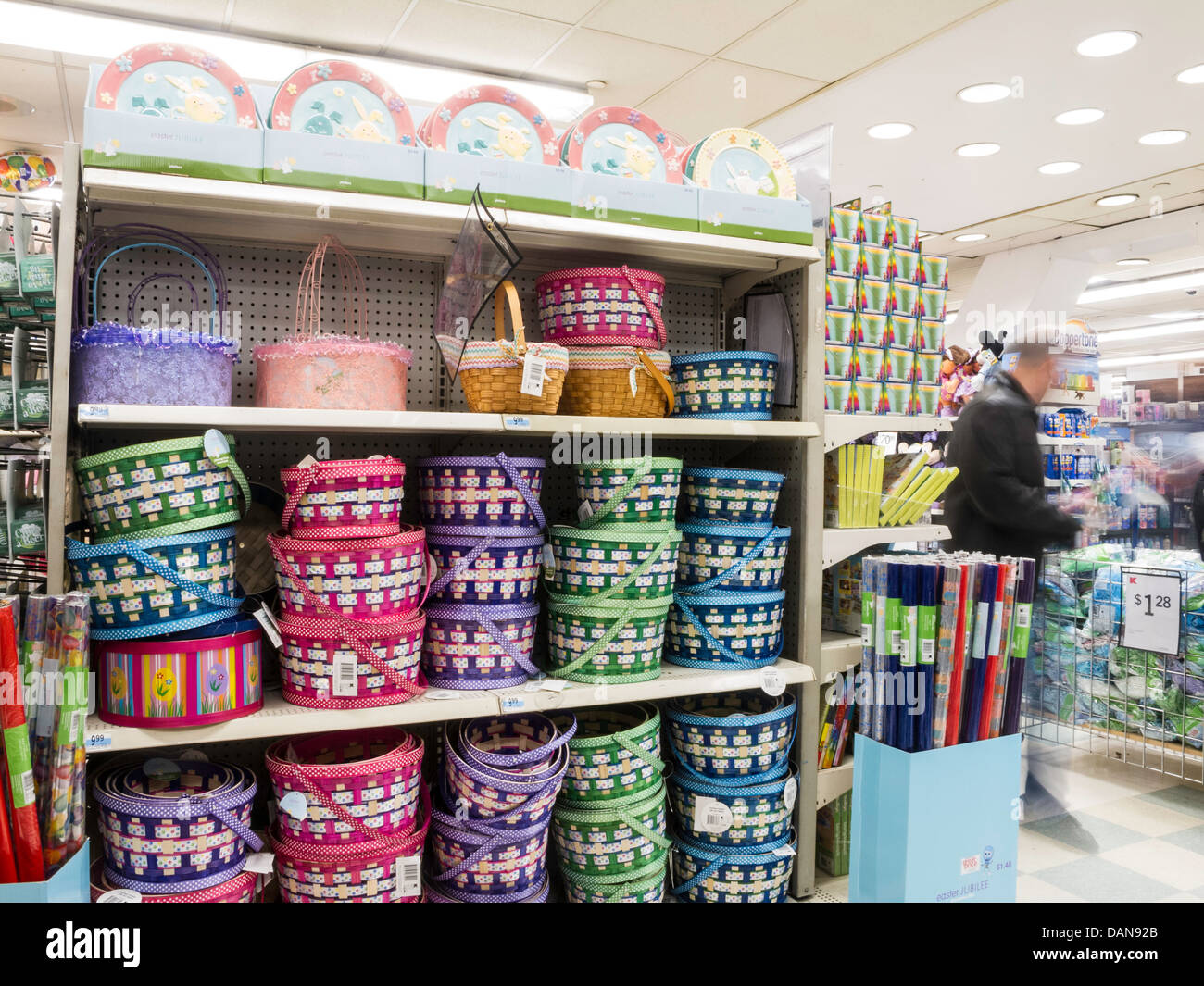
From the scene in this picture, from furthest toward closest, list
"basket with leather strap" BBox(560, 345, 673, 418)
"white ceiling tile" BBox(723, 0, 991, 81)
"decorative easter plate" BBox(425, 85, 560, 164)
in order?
"white ceiling tile" BBox(723, 0, 991, 81), "basket with leather strap" BBox(560, 345, 673, 418), "decorative easter plate" BBox(425, 85, 560, 164)

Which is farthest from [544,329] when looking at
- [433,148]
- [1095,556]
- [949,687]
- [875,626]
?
[1095,556]

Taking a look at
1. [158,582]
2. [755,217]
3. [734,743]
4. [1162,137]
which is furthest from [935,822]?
[1162,137]

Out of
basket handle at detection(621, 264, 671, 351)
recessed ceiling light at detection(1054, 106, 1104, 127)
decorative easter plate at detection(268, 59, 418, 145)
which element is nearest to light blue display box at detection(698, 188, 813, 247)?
basket handle at detection(621, 264, 671, 351)

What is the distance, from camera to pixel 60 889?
4.30 ft

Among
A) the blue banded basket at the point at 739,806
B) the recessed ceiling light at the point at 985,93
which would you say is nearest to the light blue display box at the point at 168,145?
the blue banded basket at the point at 739,806

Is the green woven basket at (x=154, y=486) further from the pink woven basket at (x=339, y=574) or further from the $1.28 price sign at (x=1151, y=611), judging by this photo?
the $1.28 price sign at (x=1151, y=611)

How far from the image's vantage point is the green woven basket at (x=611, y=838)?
219 centimetres

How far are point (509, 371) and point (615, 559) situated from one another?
53cm

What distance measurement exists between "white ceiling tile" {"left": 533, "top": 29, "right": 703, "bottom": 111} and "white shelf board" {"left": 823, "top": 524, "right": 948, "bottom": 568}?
10.1ft

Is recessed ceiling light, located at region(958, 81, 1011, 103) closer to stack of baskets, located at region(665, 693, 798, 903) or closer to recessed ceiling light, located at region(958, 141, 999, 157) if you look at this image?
recessed ceiling light, located at region(958, 141, 999, 157)

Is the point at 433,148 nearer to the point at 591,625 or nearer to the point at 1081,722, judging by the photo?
the point at 591,625

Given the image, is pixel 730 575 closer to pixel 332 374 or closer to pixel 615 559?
pixel 615 559

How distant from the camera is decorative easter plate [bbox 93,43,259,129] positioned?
185 centimetres

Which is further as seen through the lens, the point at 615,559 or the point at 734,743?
the point at 734,743
